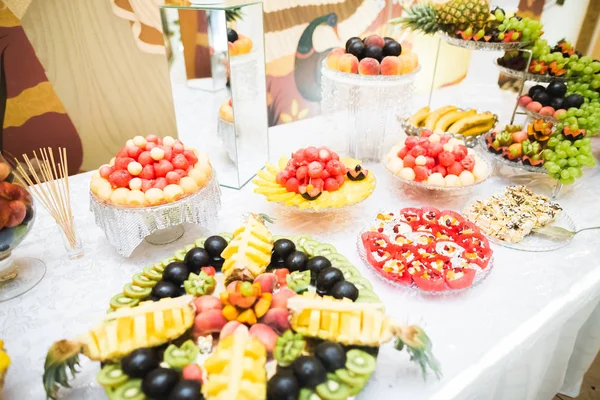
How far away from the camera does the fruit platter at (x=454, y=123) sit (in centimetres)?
169

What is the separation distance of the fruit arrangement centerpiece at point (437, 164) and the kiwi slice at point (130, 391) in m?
0.99

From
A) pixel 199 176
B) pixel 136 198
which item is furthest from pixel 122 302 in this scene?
pixel 199 176

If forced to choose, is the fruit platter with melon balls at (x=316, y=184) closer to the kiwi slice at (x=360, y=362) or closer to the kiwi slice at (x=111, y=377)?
the kiwi slice at (x=360, y=362)

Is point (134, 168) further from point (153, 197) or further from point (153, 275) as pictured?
point (153, 275)

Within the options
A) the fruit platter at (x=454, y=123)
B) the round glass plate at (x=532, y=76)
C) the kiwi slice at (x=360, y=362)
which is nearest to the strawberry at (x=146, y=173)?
the kiwi slice at (x=360, y=362)

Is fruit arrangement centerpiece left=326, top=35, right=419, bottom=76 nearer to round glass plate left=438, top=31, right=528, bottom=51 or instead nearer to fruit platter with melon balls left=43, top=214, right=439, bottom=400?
round glass plate left=438, top=31, right=528, bottom=51

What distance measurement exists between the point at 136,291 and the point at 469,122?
1.40 metres

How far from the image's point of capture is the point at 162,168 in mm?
1141

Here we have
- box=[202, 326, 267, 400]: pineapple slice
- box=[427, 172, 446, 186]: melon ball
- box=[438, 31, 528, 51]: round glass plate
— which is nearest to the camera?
box=[202, 326, 267, 400]: pineapple slice

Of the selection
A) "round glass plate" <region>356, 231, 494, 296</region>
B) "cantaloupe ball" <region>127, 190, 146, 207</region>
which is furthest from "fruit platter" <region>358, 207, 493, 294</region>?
"cantaloupe ball" <region>127, 190, 146, 207</region>

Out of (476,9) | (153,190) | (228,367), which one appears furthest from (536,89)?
(228,367)

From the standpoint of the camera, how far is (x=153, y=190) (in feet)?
3.59

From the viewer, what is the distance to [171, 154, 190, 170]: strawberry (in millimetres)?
1164

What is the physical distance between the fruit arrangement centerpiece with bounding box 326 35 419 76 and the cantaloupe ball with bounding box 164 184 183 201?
79cm
